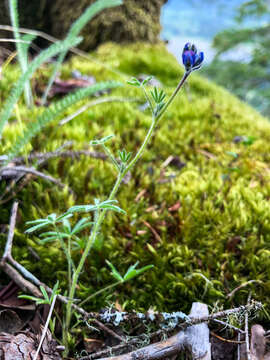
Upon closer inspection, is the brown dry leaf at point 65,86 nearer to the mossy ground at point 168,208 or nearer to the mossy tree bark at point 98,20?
the mossy ground at point 168,208

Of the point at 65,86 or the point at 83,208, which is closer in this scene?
the point at 83,208

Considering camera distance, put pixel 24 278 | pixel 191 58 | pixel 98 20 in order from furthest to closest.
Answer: pixel 98 20, pixel 24 278, pixel 191 58

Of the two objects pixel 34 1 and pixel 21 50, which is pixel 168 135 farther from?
pixel 34 1

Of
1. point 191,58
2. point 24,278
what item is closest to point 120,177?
point 191,58

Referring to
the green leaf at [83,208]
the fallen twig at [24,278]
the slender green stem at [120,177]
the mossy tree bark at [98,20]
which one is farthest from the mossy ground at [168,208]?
the mossy tree bark at [98,20]

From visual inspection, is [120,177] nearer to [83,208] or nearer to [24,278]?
[83,208]

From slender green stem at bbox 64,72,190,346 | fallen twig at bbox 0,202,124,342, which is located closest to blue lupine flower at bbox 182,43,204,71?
slender green stem at bbox 64,72,190,346
